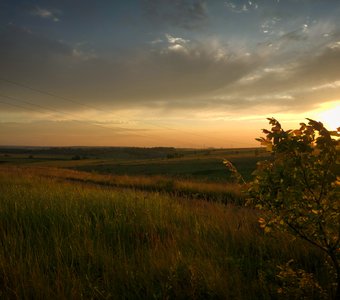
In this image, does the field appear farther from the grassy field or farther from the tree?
the grassy field

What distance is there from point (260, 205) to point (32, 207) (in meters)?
5.44

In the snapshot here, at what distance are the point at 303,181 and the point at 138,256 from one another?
8.76 feet

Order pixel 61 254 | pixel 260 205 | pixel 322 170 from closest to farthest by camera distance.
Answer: pixel 322 170, pixel 260 205, pixel 61 254

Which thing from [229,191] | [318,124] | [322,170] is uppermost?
[318,124]

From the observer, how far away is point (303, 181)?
330 cm

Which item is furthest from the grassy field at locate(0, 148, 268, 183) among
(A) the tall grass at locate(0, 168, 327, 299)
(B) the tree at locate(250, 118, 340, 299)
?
(A) the tall grass at locate(0, 168, 327, 299)

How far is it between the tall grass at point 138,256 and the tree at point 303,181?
103 centimetres

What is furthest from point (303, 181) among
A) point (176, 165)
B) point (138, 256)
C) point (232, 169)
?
point (176, 165)

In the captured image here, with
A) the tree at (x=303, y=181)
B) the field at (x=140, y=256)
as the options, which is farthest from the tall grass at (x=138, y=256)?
the tree at (x=303, y=181)

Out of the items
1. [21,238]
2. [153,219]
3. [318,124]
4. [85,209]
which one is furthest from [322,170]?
[85,209]

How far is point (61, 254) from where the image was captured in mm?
4711

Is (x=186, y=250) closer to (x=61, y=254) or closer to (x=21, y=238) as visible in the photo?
(x=61, y=254)

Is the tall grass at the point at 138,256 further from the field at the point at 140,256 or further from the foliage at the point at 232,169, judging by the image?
the foliage at the point at 232,169

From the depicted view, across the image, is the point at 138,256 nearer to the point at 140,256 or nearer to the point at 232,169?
the point at 140,256
